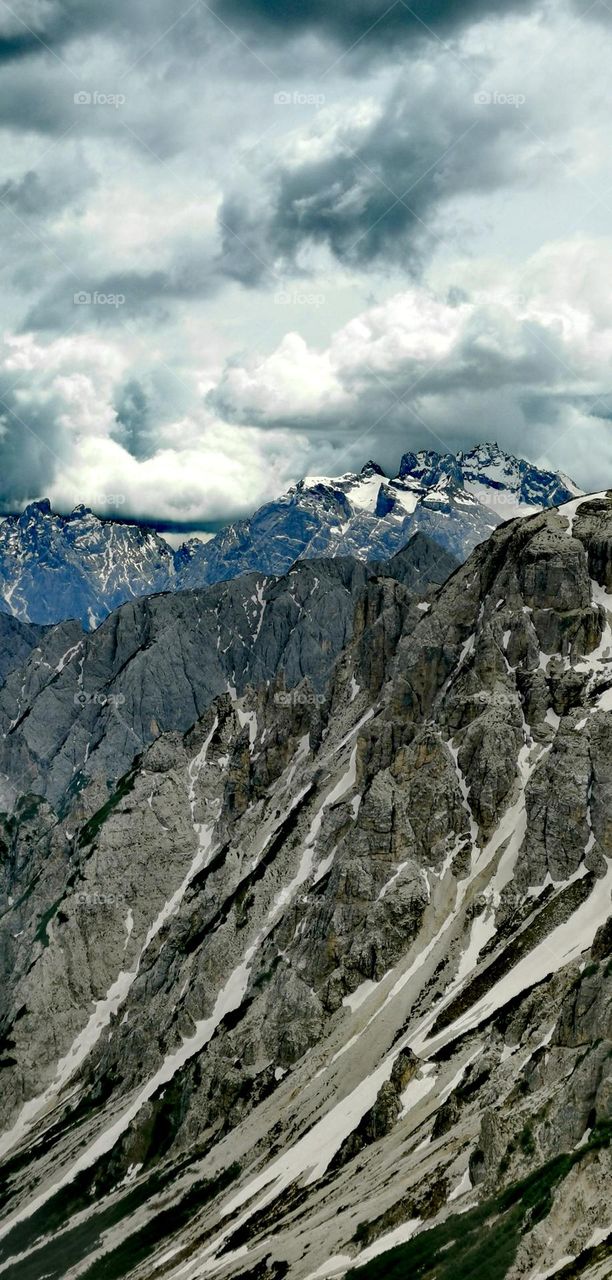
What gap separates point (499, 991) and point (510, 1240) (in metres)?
75.4

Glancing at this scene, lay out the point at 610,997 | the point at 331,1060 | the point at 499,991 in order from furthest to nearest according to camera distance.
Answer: the point at 331,1060, the point at 499,991, the point at 610,997

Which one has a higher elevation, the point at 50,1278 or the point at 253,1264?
the point at 50,1278

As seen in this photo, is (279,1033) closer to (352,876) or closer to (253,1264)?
(352,876)

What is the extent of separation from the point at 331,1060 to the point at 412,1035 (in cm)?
1545

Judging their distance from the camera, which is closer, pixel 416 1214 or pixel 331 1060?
pixel 416 1214

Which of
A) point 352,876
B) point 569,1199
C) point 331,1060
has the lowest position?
point 569,1199

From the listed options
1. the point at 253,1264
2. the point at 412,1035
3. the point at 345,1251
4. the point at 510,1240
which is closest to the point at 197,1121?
the point at 412,1035

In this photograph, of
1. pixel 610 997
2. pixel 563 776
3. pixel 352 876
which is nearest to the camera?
pixel 610 997

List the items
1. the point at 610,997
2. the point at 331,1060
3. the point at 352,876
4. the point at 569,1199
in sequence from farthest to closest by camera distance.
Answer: the point at 352,876 → the point at 331,1060 → the point at 610,997 → the point at 569,1199

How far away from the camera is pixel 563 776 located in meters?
184

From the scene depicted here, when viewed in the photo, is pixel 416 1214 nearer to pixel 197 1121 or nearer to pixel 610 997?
pixel 610 997

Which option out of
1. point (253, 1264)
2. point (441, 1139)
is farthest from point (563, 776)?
point (253, 1264)

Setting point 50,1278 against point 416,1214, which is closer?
A: point 416,1214

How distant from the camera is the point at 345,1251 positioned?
10450cm
